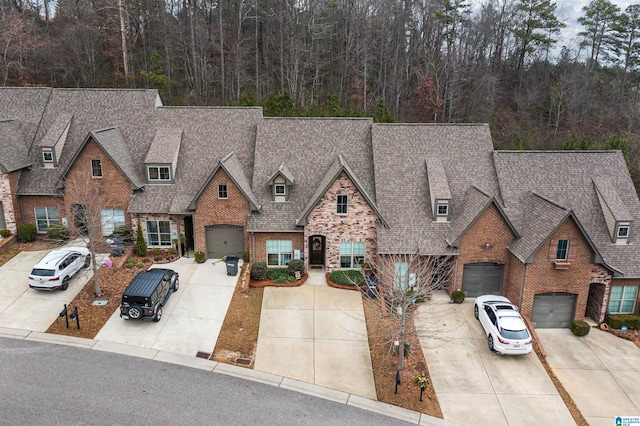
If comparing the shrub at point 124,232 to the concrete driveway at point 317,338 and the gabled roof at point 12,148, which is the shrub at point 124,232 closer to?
the gabled roof at point 12,148

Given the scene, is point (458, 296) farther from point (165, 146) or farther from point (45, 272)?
point (45, 272)

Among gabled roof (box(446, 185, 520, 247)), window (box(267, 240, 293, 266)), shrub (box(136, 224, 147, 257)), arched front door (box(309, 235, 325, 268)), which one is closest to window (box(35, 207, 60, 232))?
shrub (box(136, 224, 147, 257))

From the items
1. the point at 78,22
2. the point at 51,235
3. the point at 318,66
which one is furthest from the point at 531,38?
the point at 51,235

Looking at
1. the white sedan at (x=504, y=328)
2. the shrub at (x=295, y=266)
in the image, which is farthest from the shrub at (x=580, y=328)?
the shrub at (x=295, y=266)

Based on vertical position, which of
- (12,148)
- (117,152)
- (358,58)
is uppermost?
(358,58)

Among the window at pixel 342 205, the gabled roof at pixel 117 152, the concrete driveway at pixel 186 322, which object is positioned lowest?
the concrete driveway at pixel 186 322

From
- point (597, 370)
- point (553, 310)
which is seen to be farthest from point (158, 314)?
→ point (597, 370)
